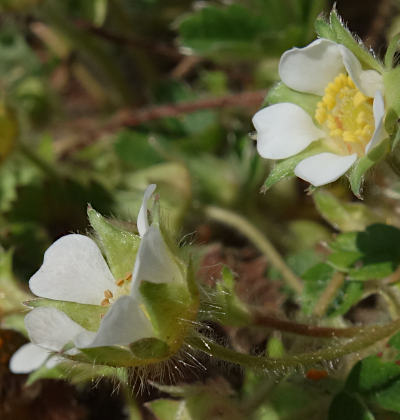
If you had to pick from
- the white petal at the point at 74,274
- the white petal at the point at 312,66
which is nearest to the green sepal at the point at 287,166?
the white petal at the point at 312,66

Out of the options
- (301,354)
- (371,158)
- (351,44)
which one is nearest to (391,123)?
(371,158)

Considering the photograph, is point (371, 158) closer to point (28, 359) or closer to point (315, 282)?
point (315, 282)

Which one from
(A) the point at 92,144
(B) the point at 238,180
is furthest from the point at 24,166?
(B) the point at 238,180

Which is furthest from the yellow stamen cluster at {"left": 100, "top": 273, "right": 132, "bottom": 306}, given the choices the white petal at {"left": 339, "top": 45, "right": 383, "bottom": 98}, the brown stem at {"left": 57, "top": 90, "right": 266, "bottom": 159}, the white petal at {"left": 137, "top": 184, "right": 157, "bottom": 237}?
the brown stem at {"left": 57, "top": 90, "right": 266, "bottom": 159}

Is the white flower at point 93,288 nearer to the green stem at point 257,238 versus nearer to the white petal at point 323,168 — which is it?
the white petal at point 323,168

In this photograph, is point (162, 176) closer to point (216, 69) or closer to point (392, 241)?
point (216, 69)

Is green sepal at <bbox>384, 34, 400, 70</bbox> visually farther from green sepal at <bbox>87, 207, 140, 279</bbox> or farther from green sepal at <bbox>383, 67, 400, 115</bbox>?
green sepal at <bbox>87, 207, 140, 279</bbox>
